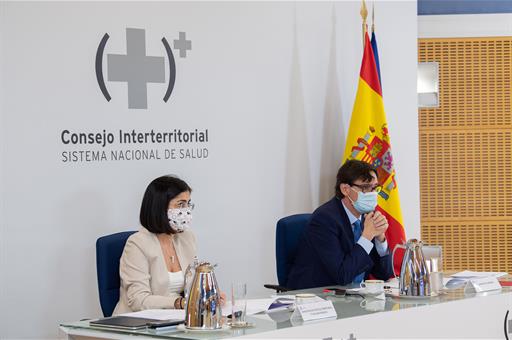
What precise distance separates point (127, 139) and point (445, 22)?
3225 mm

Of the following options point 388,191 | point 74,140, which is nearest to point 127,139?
point 74,140

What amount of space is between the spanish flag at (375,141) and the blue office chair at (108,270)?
6.58 ft

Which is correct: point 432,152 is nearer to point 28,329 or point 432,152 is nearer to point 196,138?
point 196,138

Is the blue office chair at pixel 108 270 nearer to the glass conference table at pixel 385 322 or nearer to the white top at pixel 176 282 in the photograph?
the white top at pixel 176 282

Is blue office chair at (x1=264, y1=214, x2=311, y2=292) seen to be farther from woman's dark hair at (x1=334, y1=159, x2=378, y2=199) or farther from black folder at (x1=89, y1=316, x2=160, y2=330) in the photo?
black folder at (x1=89, y1=316, x2=160, y2=330)

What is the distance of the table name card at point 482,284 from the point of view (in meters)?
3.90

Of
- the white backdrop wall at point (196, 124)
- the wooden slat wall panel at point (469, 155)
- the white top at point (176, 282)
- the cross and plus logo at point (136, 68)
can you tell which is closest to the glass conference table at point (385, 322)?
the white top at point (176, 282)

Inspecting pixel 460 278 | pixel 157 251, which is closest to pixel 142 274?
pixel 157 251

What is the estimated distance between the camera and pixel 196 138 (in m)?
5.11

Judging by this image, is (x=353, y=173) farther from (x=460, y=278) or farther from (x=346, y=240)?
(x=460, y=278)

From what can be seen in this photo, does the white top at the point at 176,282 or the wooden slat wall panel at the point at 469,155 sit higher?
the wooden slat wall panel at the point at 469,155

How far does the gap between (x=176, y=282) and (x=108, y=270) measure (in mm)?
318

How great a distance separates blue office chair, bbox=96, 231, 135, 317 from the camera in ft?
13.1

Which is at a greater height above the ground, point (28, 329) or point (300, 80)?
point (300, 80)
